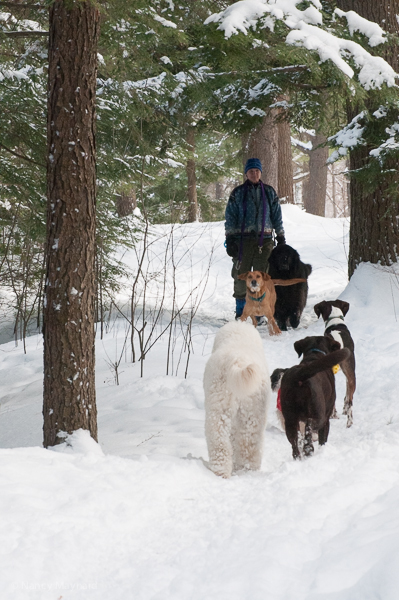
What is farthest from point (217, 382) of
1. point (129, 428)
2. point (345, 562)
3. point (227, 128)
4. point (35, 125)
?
point (227, 128)

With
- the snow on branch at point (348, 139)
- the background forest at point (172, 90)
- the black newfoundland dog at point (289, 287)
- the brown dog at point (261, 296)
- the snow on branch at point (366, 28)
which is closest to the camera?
the background forest at point (172, 90)

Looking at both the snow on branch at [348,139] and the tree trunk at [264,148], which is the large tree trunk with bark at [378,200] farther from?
the tree trunk at [264,148]

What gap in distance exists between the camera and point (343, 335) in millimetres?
5418

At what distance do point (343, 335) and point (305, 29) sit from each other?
10.3ft

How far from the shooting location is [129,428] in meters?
4.98

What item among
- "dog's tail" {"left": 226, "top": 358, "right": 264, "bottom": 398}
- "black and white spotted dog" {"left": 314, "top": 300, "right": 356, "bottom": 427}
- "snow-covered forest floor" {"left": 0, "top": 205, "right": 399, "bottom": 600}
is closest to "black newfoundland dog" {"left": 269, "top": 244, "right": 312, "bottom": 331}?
"black and white spotted dog" {"left": 314, "top": 300, "right": 356, "bottom": 427}

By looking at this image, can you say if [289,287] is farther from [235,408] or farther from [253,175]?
[235,408]

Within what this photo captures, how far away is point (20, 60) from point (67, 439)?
463cm

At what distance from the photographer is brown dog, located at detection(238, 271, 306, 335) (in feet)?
25.4

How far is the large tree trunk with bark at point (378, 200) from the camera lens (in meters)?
8.21

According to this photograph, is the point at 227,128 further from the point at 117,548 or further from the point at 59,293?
the point at 117,548

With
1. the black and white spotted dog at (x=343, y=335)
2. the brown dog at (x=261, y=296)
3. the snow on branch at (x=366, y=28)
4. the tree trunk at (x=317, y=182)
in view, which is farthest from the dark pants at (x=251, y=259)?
the tree trunk at (x=317, y=182)

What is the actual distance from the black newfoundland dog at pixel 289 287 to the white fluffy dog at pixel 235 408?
4.25 metres

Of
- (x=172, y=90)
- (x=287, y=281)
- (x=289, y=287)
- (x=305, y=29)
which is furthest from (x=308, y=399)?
(x=172, y=90)
